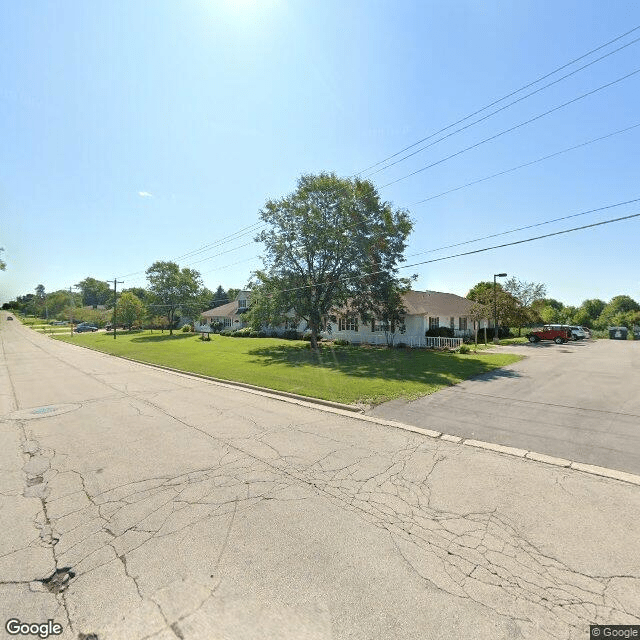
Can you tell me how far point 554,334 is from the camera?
33312mm

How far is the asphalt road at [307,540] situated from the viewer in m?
3.01

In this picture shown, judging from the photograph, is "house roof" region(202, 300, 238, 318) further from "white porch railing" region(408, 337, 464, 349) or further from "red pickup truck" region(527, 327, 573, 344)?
"red pickup truck" region(527, 327, 573, 344)

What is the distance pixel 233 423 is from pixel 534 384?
11563 mm

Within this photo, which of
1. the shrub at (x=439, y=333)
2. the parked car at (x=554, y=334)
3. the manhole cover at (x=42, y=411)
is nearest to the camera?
the manhole cover at (x=42, y=411)

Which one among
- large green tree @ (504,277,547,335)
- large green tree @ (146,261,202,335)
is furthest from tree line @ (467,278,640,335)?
large green tree @ (146,261,202,335)

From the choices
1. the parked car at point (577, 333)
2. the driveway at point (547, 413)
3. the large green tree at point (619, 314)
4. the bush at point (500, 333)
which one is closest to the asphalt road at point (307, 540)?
the driveway at point (547, 413)

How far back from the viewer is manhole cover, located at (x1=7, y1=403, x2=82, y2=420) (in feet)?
32.2

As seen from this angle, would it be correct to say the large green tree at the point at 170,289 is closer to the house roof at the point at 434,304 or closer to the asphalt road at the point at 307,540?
the house roof at the point at 434,304

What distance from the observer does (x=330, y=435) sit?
784cm

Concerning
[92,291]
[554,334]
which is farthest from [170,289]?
[92,291]

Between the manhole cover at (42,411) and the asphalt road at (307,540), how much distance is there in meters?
2.59

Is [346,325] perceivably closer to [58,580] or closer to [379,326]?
[379,326]

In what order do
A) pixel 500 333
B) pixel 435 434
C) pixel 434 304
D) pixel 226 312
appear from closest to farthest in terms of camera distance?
pixel 435 434 → pixel 434 304 → pixel 500 333 → pixel 226 312

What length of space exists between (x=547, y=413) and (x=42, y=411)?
48.5 feet
